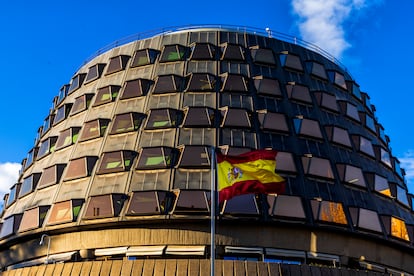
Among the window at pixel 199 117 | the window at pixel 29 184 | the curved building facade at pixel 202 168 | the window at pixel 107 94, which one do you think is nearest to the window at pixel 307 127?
the curved building facade at pixel 202 168

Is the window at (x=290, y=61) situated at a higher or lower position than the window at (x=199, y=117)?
higher

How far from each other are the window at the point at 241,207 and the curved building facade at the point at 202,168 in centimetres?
8

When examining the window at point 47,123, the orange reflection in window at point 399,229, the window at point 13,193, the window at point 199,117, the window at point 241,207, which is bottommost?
the window at point 241,207

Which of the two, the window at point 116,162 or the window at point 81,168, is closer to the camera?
the window at point 116,162

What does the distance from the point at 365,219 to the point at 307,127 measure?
8.03 metres

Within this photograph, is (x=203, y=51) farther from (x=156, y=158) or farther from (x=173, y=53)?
(x=156, y=158)

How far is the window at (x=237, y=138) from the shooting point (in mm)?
36062

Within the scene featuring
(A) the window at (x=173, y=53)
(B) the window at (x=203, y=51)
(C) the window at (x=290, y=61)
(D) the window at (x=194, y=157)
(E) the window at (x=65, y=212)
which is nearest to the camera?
(E) the window at (x=65, y=212)

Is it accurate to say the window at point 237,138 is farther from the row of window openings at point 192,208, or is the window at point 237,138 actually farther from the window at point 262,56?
the window at point 262,56

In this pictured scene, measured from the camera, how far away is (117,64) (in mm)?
44094

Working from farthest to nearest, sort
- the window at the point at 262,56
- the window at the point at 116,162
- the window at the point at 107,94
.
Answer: the window at the point at 262,56 < the window at the point at 107,94 < the window at the point at 116,162

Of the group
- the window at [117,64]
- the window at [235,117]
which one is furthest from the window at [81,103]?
the window at [235,117]

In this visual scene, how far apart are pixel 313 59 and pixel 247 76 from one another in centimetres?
849

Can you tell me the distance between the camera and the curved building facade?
32281mm
